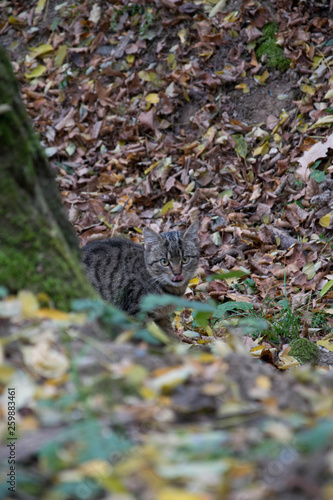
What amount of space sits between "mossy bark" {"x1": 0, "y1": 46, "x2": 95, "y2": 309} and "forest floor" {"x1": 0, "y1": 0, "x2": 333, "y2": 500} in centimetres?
12

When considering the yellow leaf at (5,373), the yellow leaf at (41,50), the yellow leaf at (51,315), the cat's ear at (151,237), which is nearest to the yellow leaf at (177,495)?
the yellow leaf at (5,373)

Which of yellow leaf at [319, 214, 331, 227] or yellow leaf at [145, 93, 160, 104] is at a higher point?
yellow leaf at [319, 214, 331, 227]

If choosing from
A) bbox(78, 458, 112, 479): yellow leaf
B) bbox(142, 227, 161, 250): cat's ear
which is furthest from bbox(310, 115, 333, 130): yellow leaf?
bbox(78, 458, 112, 479): yellow leaf

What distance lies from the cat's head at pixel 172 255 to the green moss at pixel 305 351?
148 centimetres

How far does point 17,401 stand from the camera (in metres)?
1.74

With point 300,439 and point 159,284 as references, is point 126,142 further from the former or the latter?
point 300,439

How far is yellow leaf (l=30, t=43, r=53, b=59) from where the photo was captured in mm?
9297

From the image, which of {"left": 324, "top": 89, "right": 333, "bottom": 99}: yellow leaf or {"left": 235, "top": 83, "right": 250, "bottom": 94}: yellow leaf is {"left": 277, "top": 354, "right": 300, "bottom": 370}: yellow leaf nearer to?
{"left": 324, "top": 89, "right": 333, "bottom": 99}: yellow leaf

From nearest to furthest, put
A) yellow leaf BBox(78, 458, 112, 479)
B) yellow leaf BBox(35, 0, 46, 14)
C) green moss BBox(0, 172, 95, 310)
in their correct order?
yellow leaf BBox(78, 458, 112, 479) < green moss BBox(0, 172, 95, 310) < yellow leaf BBox(35, 0, 46, 14)

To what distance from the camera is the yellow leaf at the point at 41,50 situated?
9297 millimetres

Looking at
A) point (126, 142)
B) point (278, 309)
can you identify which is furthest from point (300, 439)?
point (126, 142)

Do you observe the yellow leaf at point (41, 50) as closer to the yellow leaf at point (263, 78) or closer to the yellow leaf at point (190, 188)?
the yellow leaf at point (263, 78)

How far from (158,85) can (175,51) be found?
563 mm

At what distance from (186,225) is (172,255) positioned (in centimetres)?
130
